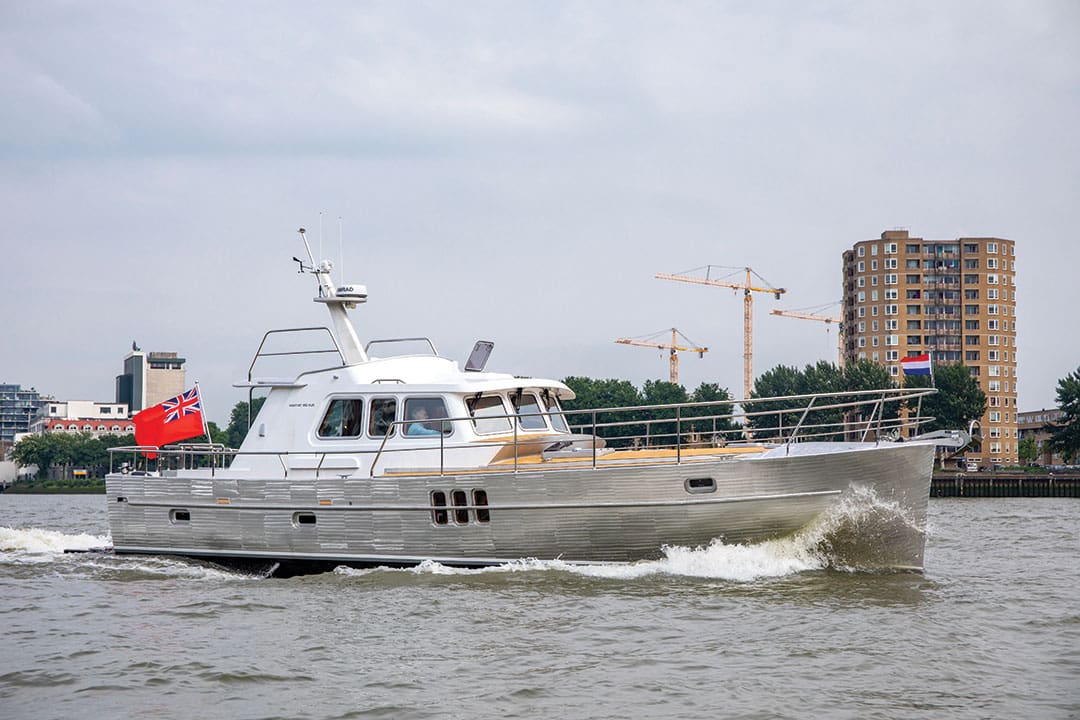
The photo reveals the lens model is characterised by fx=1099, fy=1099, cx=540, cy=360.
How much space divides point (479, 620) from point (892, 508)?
575 cm

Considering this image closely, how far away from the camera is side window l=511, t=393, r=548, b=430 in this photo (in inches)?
671

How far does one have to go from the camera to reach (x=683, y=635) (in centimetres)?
1115

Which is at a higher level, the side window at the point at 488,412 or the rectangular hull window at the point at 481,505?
the side window at the point at 488,412

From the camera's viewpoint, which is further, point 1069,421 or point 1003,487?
point 1069,421

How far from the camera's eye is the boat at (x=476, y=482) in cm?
1412

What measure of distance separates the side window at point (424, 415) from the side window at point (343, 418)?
778 mm

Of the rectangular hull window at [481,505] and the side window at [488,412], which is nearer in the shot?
the rectangular hull window at [481,505]

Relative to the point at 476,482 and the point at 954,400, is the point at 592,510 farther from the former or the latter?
the point at 954,400

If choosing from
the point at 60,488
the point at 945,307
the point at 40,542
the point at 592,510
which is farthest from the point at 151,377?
the point at 592,510

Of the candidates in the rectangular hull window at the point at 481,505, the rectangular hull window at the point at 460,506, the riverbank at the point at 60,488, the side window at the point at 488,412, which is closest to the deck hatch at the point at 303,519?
the rectangular hull window at the point at 460,506

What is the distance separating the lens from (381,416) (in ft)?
54.1

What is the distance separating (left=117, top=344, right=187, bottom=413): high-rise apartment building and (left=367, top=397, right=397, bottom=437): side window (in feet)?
473

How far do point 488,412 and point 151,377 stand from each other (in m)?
163

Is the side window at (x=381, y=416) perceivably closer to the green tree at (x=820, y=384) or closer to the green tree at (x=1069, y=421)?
the green tree at (x=820, y=384)
